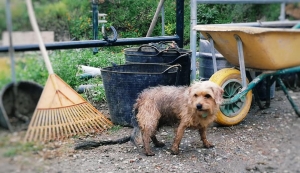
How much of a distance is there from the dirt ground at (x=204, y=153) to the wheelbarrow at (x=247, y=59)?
0.13 metres

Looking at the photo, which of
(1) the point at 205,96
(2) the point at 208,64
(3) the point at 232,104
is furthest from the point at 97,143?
(2) the point at 208,64

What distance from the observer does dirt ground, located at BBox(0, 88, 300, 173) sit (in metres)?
1.05

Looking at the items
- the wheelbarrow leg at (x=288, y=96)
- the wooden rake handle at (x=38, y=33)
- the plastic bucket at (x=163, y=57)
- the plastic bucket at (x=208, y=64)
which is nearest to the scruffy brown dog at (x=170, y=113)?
the wheelbarrow leg at (x=288, y=96)

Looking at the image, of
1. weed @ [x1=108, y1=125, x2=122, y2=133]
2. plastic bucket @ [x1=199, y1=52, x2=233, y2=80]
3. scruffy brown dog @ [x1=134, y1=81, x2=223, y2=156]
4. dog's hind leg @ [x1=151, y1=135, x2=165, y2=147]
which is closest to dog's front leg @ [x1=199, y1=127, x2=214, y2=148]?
scruffy brown dog @ [x1=134, y1=81, x2=223, y2=156]

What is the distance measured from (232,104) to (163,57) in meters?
0.67

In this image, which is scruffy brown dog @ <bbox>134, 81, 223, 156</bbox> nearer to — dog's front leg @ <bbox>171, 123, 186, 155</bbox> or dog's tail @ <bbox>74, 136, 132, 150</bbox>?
dog's front leg @ <bbox>171, 123, 186, 155</bbox>

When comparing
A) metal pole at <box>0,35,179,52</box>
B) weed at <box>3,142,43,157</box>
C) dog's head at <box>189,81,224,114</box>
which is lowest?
dog's head at <box>189,81,224,114</box>

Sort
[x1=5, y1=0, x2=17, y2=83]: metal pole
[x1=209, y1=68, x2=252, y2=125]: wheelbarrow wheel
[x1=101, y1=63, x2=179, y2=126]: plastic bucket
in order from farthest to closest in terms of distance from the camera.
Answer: [x1=209, y1=68, x2=252, y2=125]: wheelbarrow wheel, [x1=101, y1=63, x2=179, y2=126]: plastic bucket, [x1=5, y1=0, x2=17, y2=83]: metal pole

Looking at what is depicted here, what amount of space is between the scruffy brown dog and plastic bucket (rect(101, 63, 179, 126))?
18 centimetres

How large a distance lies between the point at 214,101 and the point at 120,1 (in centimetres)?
89

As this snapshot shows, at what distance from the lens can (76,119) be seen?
210cm

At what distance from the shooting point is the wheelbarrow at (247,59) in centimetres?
244

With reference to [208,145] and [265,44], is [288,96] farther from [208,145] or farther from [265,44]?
[208,145]

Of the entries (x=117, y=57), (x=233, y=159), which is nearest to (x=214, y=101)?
(x=233, y=159)
